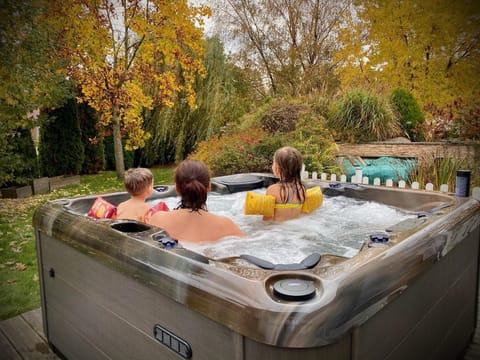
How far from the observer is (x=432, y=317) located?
1095mm

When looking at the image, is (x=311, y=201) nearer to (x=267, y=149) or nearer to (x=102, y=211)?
(x=102, y=211)

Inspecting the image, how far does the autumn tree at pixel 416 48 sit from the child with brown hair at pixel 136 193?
5.82 meters

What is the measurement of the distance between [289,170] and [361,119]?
12.2ft

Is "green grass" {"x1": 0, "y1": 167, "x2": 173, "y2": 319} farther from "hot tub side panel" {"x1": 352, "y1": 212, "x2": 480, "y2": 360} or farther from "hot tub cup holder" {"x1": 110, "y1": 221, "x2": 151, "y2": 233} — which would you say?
"hot tub side panel" {"x1": 352, "y1": 212, "x2": 480, "y2": 360}

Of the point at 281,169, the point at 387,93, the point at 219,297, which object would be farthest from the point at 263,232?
the point at 387,93

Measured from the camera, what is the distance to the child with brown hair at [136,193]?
1689 mm

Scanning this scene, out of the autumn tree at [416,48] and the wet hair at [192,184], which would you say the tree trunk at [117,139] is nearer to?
the autumn tree at [416,48]

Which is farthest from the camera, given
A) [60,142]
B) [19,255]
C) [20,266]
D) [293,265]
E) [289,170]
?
[60,142]

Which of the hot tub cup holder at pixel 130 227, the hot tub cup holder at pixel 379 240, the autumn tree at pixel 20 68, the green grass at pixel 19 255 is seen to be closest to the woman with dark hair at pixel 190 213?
the hot tub cup holder at pixel 130 227

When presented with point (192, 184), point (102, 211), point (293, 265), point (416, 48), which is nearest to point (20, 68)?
point (102, 211)

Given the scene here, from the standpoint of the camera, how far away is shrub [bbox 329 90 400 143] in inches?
211

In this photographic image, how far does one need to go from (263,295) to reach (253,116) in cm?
508

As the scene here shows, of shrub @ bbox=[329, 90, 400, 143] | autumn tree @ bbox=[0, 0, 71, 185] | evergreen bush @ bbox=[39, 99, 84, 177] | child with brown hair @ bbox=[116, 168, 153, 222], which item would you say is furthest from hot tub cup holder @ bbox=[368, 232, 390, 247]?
evergreen bush @ bbox=[39, 99, 84, 177]

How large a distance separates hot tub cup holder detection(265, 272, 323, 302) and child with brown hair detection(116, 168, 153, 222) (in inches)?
42.7
